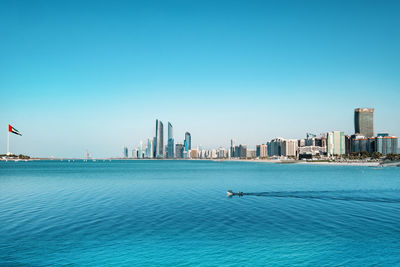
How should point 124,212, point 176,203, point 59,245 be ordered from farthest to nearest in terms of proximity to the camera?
point 176,203
point 124,212
point 59,245

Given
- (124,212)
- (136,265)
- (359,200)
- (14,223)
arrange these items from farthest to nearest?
(359,200) < (124,212) < (14,223) < (136,265)

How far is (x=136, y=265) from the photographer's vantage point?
1939 cm

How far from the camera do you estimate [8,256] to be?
20688mm

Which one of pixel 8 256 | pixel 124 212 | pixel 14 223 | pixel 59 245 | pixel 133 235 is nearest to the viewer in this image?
pixel 8 256

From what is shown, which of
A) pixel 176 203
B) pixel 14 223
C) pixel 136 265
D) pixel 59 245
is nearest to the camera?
pixel 136 265

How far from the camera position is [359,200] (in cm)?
4838

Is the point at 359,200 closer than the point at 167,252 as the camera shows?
No

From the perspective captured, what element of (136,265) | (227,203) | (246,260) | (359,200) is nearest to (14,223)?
(136,265)

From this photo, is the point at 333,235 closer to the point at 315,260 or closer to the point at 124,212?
the point at 315,260

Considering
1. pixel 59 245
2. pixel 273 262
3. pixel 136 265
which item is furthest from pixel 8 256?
pixel 273 262

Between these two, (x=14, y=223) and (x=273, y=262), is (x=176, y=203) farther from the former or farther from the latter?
(x=273, y=262)

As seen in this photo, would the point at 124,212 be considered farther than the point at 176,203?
No

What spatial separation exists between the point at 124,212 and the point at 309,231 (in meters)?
22.2

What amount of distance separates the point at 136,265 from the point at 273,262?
9060 mm
